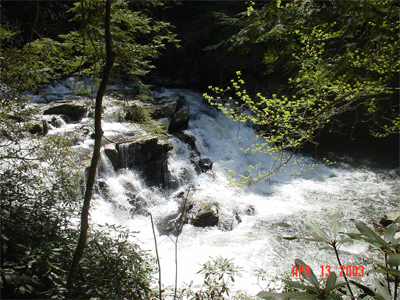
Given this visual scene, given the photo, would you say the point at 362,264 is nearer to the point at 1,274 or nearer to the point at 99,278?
the point at 99,278

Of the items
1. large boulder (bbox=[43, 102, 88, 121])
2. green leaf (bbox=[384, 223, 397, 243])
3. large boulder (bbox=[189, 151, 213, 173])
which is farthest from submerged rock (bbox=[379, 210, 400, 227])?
large boulder (bbox=[43, 102, 88, 121])

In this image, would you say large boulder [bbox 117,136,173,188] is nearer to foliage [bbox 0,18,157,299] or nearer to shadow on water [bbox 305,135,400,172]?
foliage [bbox 0,18,157,299]

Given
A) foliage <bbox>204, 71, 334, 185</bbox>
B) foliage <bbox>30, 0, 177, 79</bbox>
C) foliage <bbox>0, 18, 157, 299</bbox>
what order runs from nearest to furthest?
foliage <bbox>0, 18, 157, 299</bbox>
foliage <bbox>30, 0, 177, 79</bbox>
foliage <bbox>204, 71, 334, 185</bbox>

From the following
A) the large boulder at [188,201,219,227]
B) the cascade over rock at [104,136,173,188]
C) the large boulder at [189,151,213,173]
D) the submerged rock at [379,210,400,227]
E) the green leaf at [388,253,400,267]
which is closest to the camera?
the green leaf at [388,253,400,267]

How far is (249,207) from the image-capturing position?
6.72 m

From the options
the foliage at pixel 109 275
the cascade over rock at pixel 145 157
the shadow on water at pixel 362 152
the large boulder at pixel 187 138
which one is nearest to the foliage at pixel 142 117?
the foliage at pixel 109 275

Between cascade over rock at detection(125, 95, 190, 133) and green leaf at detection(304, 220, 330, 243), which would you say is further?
cascade over rock at detection(125, 95, 190, 133)

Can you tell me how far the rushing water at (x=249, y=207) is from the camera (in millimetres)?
4832

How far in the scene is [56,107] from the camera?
7922mm

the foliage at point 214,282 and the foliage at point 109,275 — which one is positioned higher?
the foliage at point 109,275

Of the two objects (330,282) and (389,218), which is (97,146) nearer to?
(330,282)

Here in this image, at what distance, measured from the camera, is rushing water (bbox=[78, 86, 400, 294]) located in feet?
15.9

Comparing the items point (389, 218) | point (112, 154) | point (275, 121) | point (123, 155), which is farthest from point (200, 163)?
point (275, 121)

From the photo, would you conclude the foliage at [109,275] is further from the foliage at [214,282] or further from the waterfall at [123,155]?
the waterfall at [123,155]
